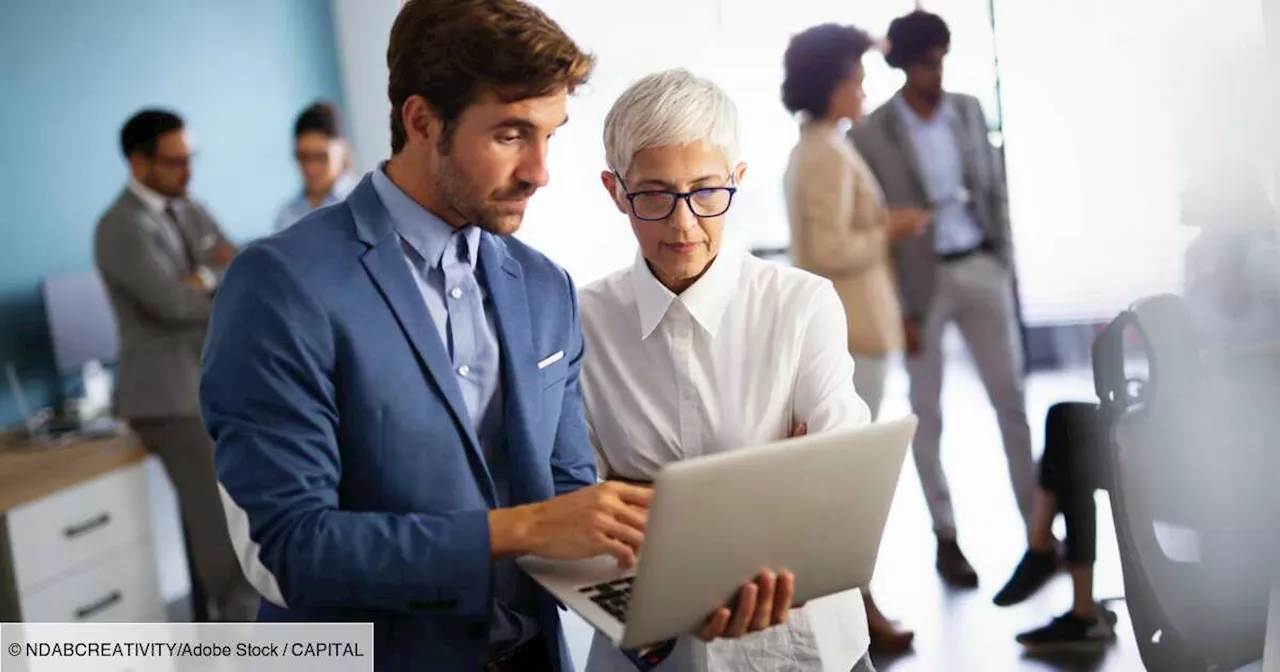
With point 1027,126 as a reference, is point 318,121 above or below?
above

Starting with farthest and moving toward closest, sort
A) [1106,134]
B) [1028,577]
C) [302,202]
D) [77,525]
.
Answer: [302,202] < [77,525] < [1028,577] < [1106,134]

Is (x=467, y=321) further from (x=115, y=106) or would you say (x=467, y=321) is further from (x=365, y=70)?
(x=115, y=106)

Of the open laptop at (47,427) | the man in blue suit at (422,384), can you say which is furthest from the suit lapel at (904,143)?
the open laptop at (47,427)

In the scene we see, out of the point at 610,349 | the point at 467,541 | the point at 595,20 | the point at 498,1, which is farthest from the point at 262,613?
the point at 595,20

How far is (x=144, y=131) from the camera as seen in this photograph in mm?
3688

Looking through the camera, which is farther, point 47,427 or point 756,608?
point 47,427

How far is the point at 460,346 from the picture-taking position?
4.78 ft

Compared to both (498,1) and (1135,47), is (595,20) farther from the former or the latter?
(498,1)

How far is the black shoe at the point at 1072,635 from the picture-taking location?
2.73 m

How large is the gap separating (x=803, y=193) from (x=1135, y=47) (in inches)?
29.4

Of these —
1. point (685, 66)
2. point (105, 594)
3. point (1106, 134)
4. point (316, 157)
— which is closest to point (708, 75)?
point (685, 66)

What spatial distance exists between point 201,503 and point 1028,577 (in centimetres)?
231

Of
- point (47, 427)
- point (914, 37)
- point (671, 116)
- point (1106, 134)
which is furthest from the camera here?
point (47, 427)

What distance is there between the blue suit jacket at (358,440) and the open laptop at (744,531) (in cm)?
13
